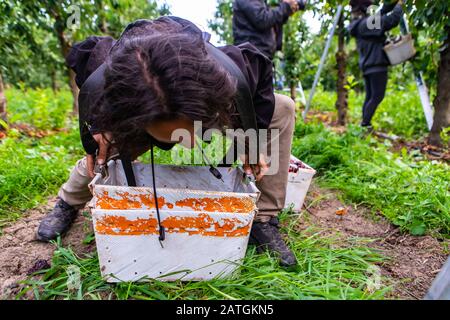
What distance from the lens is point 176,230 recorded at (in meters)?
1.04

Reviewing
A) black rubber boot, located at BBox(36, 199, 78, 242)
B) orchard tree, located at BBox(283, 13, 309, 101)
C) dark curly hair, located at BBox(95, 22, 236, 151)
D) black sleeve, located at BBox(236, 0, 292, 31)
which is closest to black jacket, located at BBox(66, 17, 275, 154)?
dark curly hair, located at BBox(95, 22, 236, 151)

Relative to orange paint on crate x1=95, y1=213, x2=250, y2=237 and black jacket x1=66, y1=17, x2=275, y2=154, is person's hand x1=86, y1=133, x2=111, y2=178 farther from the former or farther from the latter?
orange paint on crate x1=95, y1=213, x2=250, y2=237

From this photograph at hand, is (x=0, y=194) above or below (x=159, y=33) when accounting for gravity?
below

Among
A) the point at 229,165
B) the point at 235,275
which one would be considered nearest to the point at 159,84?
the point at 235,275

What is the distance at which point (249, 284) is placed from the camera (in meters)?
1.11

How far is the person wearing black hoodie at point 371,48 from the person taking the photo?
2908 mm

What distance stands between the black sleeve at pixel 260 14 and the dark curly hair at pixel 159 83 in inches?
76.1

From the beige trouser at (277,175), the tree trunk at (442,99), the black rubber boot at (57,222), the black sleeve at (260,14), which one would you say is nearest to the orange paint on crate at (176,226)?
the beige trouser at (277,175)

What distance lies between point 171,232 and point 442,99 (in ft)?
8.59

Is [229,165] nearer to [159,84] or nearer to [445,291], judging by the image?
[159,84]

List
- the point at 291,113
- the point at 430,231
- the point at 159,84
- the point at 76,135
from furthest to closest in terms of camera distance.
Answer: the point at 76,135 < the point at 430,231 < the point at 291,113 < the point at 159,84
